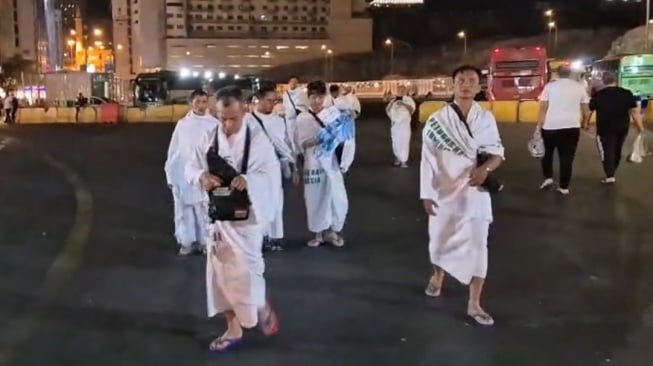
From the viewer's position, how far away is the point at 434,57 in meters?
99.0

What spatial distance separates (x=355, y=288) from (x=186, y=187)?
2.34m

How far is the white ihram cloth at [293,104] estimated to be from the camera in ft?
32.4

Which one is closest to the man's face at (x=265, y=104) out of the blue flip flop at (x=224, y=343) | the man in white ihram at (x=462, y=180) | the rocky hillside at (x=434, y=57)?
the man in white ihram at (x=462, y=180)

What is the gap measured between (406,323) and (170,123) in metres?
38.0

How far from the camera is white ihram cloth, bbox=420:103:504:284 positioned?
6.29 m

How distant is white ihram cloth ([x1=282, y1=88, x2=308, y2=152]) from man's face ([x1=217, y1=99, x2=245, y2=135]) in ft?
12.7

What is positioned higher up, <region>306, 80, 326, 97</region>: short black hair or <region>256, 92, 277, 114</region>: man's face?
<region>306, 80, 326, 97</region>: short black hair

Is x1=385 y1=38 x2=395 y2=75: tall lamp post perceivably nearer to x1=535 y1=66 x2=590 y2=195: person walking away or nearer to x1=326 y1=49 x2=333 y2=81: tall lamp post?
x1=326 y1=49 x2=333 y2=81: tall lamp post

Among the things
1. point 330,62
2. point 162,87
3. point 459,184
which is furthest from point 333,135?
point 330,62

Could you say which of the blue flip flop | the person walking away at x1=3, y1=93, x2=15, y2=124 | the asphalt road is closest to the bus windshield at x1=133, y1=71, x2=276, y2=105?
the person walking away at x1=3, y1=93, x2=15, y2=124

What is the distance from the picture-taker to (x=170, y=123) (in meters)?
43.4

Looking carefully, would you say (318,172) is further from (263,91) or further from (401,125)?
(401,125)

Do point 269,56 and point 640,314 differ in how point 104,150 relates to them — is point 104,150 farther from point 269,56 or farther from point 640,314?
point 269,56

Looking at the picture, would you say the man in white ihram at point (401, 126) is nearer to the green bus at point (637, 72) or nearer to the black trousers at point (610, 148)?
the black trousers at point (610, 148)
